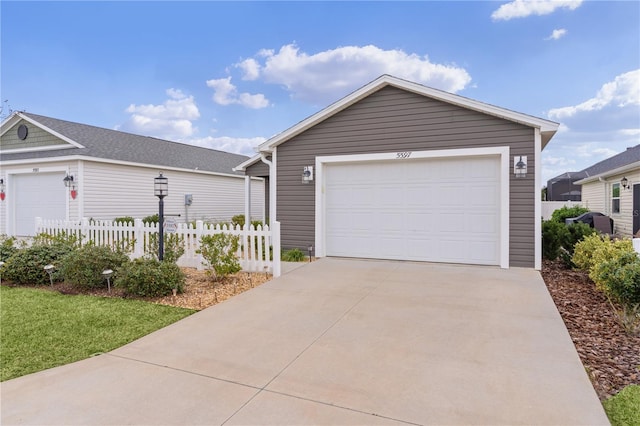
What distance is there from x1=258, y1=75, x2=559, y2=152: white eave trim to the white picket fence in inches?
108

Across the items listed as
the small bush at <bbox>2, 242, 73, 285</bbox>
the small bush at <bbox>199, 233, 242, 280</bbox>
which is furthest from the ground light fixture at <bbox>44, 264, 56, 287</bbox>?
the small bush at <bbox>199, 233, 242, 280</bbox>

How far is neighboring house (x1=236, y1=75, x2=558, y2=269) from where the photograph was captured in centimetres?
726

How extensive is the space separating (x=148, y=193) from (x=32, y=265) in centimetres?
899

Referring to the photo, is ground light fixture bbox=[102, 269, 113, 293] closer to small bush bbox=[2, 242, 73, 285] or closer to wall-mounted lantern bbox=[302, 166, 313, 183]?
small bush bbox=[2, 242, 73, 285]

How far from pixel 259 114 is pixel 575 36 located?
41.8ft

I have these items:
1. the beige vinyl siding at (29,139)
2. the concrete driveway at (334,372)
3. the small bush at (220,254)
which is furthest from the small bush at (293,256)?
the beige vinyl siding at (29,139)

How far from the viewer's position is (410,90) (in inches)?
314

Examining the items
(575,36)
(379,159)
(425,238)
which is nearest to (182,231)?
(379,159)

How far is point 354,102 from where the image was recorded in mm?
8539

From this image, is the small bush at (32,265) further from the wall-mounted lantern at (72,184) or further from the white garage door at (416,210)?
the wall-mounted lantern at (72,184)

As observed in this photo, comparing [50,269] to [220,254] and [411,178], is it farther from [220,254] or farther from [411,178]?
[411,178]

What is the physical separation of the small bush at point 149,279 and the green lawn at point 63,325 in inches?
9.3

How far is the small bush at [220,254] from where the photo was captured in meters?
6.20

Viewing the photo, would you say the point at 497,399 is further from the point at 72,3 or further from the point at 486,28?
the point at 72,3
